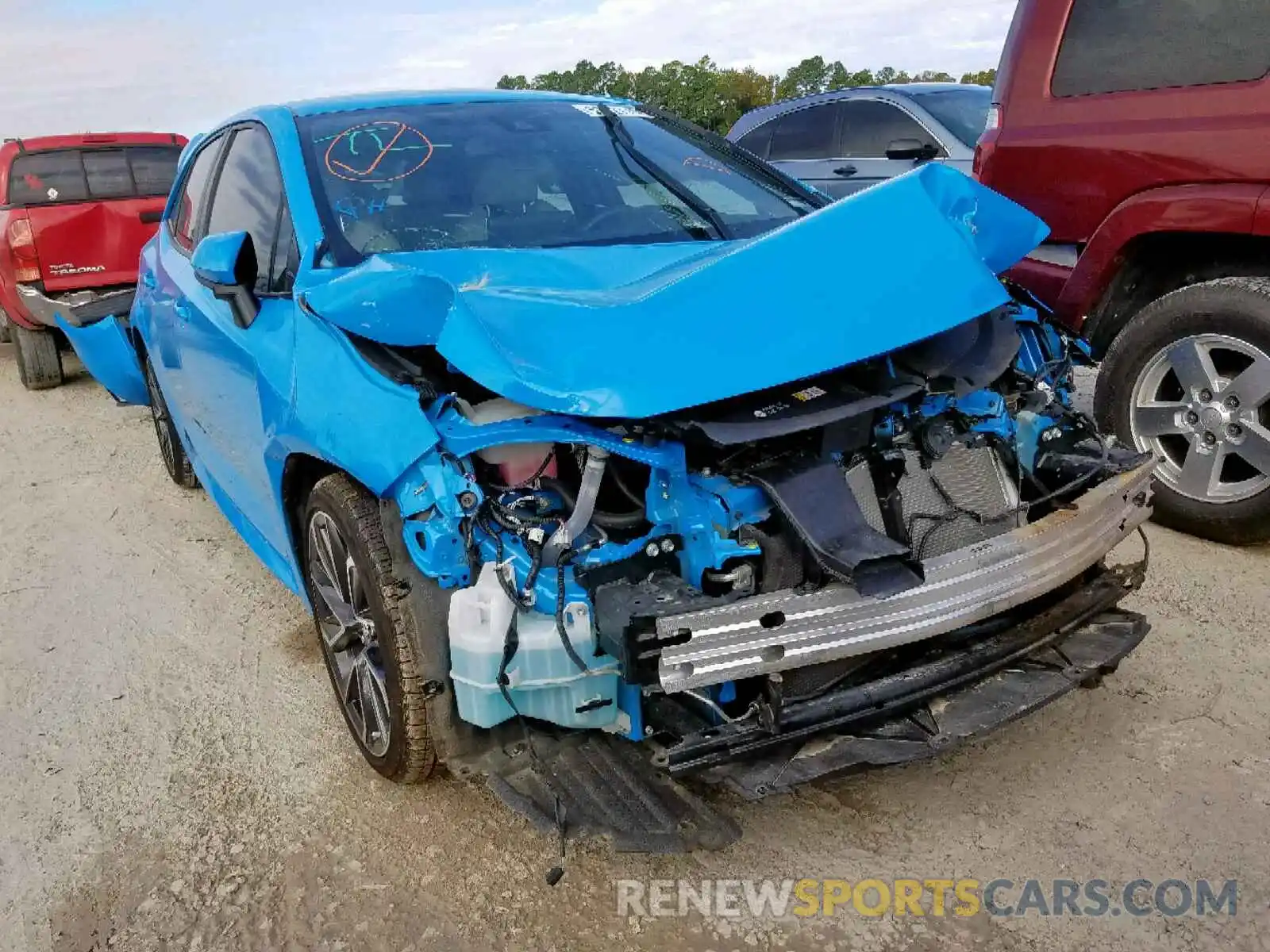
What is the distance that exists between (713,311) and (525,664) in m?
0.90

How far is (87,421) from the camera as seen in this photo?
277 inches

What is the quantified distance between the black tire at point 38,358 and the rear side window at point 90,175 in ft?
3.36

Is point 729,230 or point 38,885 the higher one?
point 729,230

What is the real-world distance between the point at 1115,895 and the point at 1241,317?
8.17 ft

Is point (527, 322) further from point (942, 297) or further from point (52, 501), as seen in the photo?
point (52, 501)

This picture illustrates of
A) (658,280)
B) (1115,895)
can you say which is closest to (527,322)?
(658,280)

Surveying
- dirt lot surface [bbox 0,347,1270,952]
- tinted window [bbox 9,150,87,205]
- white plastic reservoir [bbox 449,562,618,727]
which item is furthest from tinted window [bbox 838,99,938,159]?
white plastic reservoir [bbox 449,562,618,727]

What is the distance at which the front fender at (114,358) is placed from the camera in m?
5.46

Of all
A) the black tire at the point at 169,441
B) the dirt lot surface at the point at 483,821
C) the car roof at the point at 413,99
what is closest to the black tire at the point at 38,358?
the black tire at the point at 169,441

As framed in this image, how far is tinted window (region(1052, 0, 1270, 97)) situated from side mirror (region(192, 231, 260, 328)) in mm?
3501

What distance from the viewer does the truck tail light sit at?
745cm

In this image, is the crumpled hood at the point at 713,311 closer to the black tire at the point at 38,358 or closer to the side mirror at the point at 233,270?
the side mirror at the point at 233,270

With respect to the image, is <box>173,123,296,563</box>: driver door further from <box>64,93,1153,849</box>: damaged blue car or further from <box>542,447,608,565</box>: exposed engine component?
<box>542,447,608,565</box>: exposed engine component

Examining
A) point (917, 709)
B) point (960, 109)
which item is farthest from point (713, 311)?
point (960, 109)
